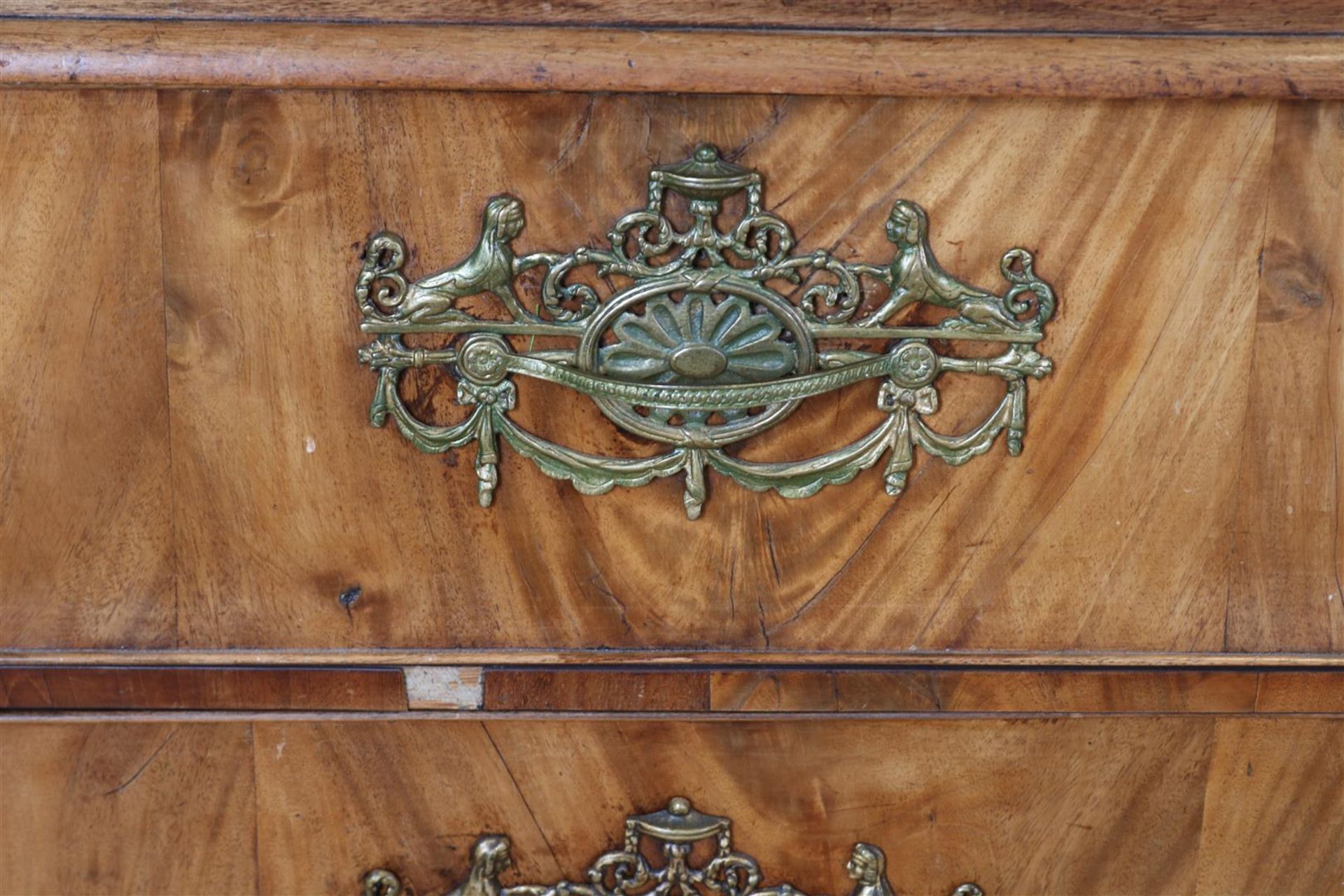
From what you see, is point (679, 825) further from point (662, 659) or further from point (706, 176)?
point (706, 176)

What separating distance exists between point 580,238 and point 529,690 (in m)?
0.18

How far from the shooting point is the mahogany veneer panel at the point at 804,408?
0.45 meters

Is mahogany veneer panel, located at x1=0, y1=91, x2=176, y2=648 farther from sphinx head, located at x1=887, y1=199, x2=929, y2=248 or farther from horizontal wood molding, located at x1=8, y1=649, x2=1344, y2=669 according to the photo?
sphinx head, located at x1=887, y1=199, x2=929, y2=248

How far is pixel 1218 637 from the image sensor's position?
509 millimetres

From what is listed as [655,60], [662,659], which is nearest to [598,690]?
[662,659]

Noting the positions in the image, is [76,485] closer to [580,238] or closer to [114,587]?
[114,587]

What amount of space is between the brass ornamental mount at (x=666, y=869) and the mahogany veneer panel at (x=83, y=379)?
0.15m

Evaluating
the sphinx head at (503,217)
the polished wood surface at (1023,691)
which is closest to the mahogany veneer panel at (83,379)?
the sphinx head at (503,217)

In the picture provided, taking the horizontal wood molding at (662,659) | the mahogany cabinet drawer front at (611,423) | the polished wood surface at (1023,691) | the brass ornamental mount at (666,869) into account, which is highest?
the mahogany cabinet drawer front at (611,423)

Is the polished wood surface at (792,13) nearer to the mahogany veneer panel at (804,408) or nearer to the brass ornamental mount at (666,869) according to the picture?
the mahogany veneer panel at (804,408)

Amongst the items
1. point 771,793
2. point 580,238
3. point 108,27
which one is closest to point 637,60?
point 580,238

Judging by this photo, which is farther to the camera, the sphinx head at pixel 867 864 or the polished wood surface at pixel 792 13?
the sphinx head at pixel 867 864

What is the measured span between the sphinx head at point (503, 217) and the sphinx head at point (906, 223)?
13 centimetres

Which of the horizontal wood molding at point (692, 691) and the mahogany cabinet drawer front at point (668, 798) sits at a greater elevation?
the horizontal wood molding at point (692, 691)
